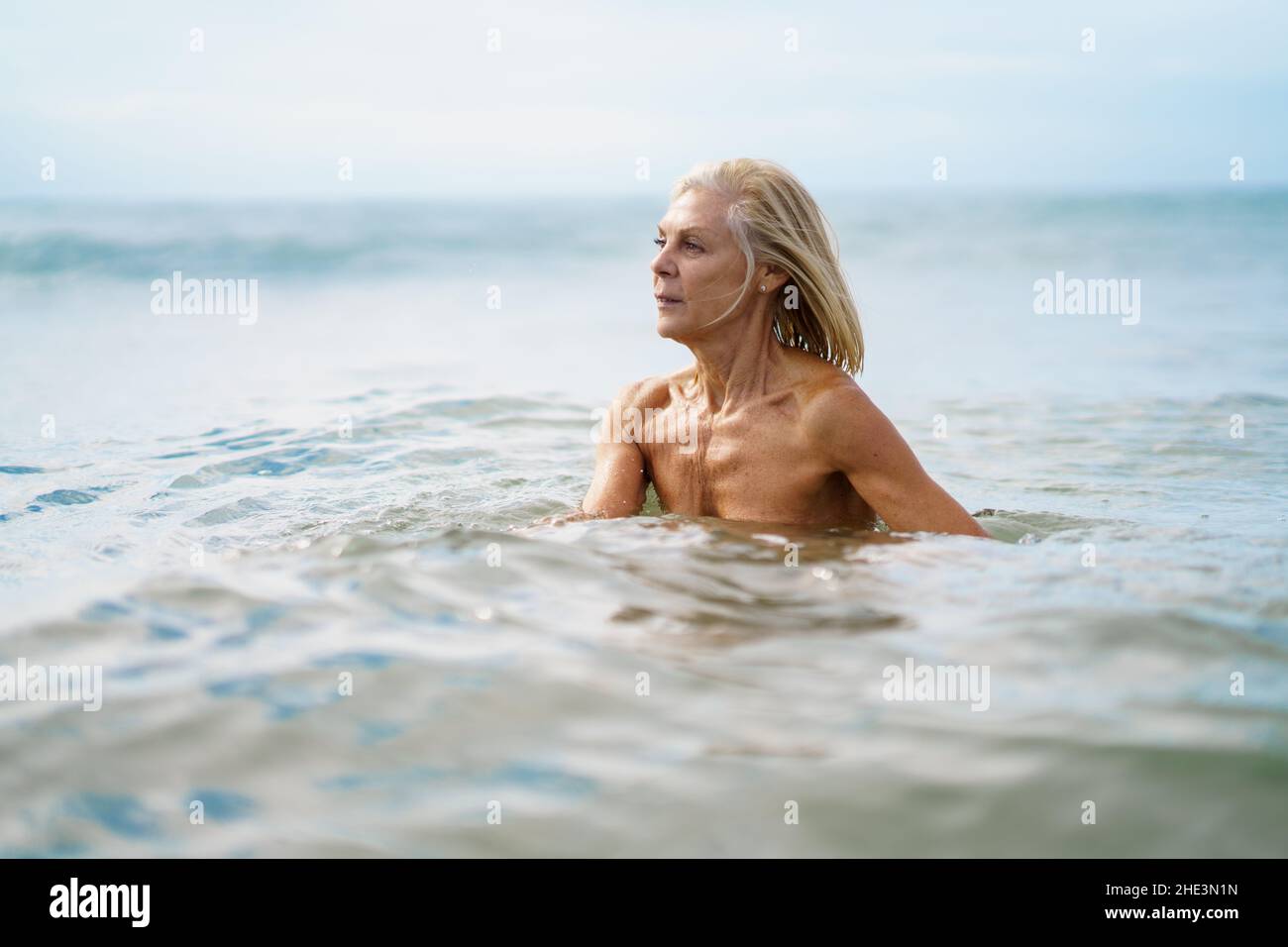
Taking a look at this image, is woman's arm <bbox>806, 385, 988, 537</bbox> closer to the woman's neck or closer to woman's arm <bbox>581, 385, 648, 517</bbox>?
the woman's neck

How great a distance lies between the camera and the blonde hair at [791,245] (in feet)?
17.7

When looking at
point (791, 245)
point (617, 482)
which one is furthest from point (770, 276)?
point (617, 482)

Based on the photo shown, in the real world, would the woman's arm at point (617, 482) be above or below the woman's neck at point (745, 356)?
below

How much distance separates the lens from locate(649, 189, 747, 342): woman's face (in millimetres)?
5383

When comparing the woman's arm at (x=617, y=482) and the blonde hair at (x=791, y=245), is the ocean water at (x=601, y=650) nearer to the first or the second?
the woman's arm at (x=617, y=482)

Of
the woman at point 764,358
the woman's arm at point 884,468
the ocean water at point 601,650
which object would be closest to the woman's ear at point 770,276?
the woman at point 764,358

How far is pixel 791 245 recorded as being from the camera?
5375 mm

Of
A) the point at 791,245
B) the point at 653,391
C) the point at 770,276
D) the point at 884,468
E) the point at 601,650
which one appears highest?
the point at 791,245

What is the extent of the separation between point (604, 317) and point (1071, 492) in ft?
47.5

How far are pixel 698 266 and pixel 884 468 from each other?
115 centimetres

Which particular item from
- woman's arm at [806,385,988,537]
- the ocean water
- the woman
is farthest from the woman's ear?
the ocean water

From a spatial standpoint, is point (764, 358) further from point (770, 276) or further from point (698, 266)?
point (698, 266)

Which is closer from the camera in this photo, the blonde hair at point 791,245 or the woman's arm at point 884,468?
the woman's arm at point 884,468
